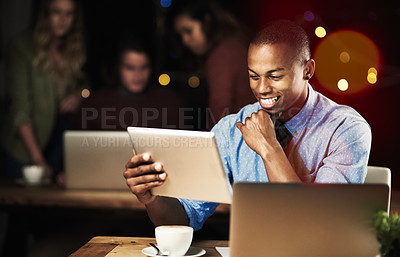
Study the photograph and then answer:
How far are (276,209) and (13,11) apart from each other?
10.9 ft

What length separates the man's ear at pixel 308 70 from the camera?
1691mm

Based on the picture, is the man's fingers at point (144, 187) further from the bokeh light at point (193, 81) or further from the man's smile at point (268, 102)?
the bokeh light at point (193, 81)

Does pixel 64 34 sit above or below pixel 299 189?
above

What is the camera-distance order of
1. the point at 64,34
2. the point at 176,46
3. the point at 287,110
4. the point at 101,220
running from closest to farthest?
the point at 287,110 < the point at 101,220 < the point at 64,34 < the point at 176,46

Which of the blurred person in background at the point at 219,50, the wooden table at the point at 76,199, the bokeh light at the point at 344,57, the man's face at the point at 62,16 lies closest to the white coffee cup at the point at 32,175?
the wooden table at the point at 76,199

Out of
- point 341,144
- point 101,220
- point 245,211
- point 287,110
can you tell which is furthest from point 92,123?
point 245,211

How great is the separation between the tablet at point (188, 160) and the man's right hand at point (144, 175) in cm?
2

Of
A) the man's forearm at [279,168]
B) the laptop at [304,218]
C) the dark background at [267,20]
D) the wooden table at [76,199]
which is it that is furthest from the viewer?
the dark background at [267,20]

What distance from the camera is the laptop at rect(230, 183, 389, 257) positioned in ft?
3.28

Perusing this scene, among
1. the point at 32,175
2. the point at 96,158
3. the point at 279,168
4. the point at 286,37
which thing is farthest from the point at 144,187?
the point at 32,175

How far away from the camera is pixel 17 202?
211cm

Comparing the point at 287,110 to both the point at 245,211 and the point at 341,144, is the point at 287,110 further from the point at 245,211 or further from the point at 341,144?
the point at 245,211

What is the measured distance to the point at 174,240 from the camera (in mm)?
Result: 1227

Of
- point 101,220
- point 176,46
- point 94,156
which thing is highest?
point 176,46
